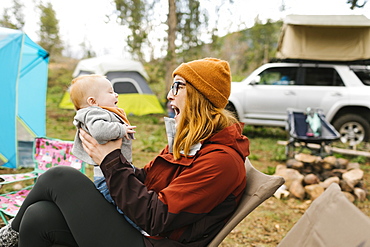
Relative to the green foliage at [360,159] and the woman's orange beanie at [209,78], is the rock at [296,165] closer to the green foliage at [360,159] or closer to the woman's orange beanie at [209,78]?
the green foliage at [360,159]

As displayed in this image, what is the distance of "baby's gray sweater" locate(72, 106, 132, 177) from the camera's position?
156 cm

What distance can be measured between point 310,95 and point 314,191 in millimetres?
3334

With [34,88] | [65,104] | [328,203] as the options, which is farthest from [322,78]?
[65,104]

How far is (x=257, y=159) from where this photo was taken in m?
5.55

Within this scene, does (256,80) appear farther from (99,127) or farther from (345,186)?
(99,127)

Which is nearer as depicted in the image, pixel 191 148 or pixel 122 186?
pixel 122 186

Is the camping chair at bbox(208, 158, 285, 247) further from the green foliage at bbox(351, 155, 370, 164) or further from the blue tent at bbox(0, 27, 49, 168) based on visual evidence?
the green foliage at bbox(351, 155, 370, 164)

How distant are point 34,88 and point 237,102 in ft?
12.6

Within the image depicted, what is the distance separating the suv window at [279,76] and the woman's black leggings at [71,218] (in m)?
6.03

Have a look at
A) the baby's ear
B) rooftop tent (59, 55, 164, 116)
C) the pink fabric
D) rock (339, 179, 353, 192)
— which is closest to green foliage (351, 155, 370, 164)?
rock (339, 179, 353, 192)

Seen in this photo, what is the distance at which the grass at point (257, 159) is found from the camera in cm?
303

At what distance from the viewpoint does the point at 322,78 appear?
22.4 feet

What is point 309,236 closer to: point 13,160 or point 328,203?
point 328,203

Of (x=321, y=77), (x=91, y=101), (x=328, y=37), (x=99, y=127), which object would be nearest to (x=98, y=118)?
(x=99, y=127)
